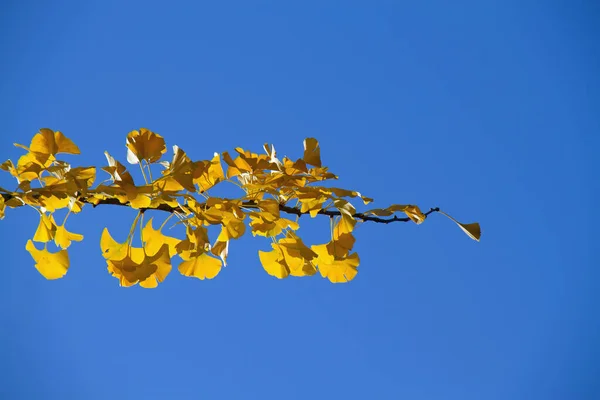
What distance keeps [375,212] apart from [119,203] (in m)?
0.14

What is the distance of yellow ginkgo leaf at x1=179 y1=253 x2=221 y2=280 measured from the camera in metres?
0.34

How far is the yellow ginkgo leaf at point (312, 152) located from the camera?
0.34 m

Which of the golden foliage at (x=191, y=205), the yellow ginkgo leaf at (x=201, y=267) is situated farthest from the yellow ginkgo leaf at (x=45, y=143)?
the yellow ginkgo leaf at (x=201, y=267)

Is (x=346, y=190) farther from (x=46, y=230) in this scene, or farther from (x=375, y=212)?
(x=46, y=230)

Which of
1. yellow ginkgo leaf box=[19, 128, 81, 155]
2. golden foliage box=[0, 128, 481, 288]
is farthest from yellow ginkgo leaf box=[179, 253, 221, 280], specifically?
yellow ginkgo leaf box=[19, 128, 81, 155]

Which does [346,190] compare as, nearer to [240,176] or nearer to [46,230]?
[240,176]

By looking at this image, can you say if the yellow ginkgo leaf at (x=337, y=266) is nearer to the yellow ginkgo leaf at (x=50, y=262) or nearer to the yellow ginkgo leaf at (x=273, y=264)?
the yellow ginkgo leaf at (x=273, y=264)

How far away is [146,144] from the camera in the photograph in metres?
0.31

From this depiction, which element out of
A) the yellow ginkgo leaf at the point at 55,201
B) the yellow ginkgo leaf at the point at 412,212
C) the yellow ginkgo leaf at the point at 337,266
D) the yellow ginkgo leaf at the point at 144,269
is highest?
the yellow ginkgo leaf at the point at 412,212

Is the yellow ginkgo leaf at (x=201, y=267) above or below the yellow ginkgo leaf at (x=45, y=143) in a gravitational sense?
below

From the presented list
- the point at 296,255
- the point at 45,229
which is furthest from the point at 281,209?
the point at 45,229

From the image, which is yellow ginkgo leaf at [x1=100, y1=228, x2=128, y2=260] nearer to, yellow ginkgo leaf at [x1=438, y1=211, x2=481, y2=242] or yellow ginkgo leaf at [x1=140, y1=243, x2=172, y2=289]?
yellow ginkgo leaf at [x1=140, y1=243, x2=172, y2=289]

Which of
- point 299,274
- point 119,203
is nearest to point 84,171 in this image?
point 119,203

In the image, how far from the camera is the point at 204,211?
11.2 inches
